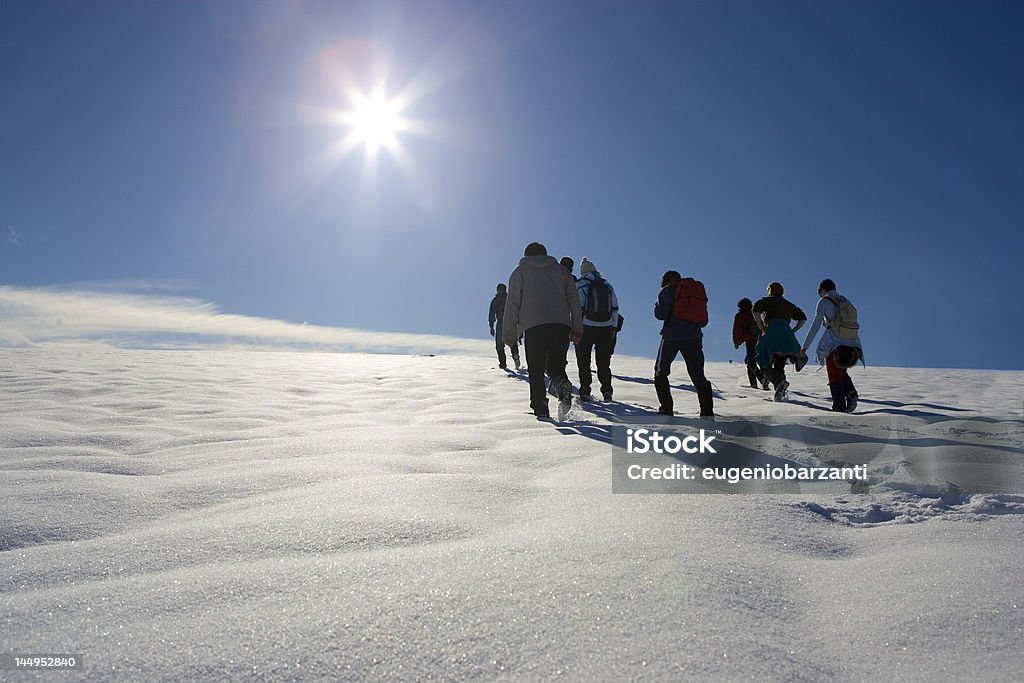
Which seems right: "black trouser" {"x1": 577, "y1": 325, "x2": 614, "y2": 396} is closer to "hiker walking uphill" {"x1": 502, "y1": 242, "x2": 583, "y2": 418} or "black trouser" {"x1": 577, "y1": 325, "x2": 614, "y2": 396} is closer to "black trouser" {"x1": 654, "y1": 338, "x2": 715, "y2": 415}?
"black trouser" {"x1": 654, "y1": 338, "x2": 715, "y2": 415}

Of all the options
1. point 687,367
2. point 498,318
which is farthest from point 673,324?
point 498,318

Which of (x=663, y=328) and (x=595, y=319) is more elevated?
(x=595, y=319)

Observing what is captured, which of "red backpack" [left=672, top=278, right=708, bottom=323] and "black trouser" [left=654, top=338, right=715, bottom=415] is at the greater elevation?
"red backpack" [left=672, top=278, right=708, bottom=323]

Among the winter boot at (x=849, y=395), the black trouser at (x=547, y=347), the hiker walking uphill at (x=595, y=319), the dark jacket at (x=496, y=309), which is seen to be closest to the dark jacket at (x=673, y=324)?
the black trouser at (x=547, y=347)

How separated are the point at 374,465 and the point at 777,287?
682cm

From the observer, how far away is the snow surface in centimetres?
104

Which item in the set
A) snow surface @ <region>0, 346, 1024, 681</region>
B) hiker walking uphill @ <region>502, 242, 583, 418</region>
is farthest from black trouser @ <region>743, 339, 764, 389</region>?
snow surface @ <region>0, 346, 1024, 681</region>

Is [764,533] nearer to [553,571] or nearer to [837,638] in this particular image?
[837,638]

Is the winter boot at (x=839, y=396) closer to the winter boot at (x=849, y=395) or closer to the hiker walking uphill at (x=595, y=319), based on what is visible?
the winter boot at (x=849, y=395)

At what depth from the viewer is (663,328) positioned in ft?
18.9

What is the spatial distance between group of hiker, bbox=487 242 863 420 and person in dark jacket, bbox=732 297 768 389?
2344 mm

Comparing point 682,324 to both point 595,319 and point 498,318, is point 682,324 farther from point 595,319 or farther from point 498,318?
point 498,318

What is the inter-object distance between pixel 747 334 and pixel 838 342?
3.70 m

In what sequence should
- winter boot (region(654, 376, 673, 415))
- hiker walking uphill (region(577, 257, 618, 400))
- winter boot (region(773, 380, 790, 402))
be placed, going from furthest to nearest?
1. winter boot (region(773, 380, 790, 402))
2. hiker walking uphill (region(577, 257, 618, 400))
3. winter boot (region(654, 376, 673, 415))
